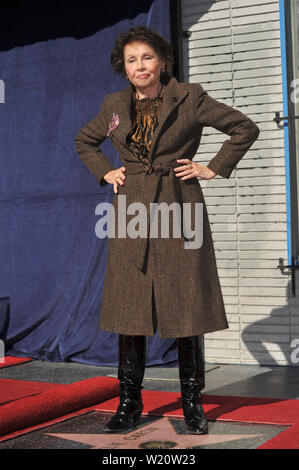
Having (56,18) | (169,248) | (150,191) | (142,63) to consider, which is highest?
(56,18)

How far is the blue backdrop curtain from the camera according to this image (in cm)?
580

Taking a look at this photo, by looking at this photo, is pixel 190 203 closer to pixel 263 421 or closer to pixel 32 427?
pixel 263 421

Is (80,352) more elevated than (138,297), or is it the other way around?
(138,297)

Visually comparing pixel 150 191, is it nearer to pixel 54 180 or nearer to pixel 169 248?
pixel 169 248

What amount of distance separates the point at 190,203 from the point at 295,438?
3.62 ft

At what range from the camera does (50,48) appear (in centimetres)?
604

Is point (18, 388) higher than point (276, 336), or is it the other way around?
point (276, 336)

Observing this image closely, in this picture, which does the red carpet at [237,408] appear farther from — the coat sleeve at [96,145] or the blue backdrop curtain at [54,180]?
the blue backdrop curtain at [54,180]

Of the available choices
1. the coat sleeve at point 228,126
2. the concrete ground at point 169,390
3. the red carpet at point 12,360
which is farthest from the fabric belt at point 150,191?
the red carpet at point 12,360

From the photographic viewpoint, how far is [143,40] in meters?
3.46

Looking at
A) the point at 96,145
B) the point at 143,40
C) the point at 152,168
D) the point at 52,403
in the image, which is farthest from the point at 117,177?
the point at 52,403

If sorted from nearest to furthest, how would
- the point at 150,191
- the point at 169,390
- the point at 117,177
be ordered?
the point at 150,191
the point at 117,177
the point at 169,390

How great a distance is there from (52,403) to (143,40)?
1.77 m
